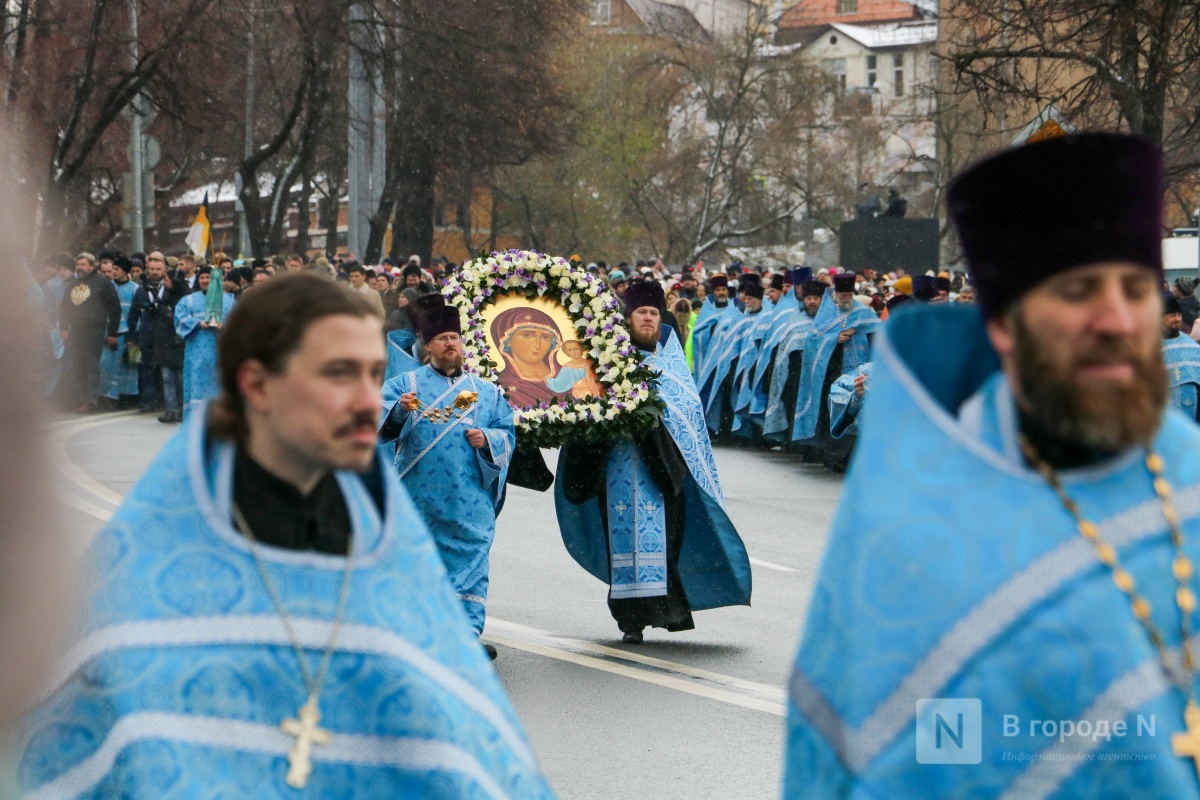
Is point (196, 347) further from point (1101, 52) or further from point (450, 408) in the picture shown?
point (450, 408)

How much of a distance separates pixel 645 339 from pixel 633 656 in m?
1.73

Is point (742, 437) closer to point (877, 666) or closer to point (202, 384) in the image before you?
point (202, 384)

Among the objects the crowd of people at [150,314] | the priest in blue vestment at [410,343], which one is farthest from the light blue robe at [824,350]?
the priest in blue vestment at [410,343]

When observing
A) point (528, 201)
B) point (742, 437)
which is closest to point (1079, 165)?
point (742, 437)

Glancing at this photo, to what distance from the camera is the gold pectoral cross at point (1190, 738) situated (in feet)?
10.0

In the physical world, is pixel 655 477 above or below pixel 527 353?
below

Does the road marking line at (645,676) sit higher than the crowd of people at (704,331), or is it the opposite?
the crowd of people at (704,331)

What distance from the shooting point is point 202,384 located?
19.8 m

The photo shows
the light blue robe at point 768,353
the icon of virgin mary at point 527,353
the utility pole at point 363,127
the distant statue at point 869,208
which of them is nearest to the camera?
the icon of virgin mary at point 527,353

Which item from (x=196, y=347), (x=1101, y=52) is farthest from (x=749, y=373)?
(x=196, y=347)

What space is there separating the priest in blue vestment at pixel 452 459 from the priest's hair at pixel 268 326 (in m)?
5.36

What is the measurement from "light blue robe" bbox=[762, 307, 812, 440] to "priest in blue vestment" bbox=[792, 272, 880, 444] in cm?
36

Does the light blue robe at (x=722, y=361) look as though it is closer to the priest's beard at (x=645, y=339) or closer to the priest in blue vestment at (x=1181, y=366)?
the priest in blue vestment at (x=1181, y=366)

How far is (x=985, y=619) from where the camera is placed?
314cm
